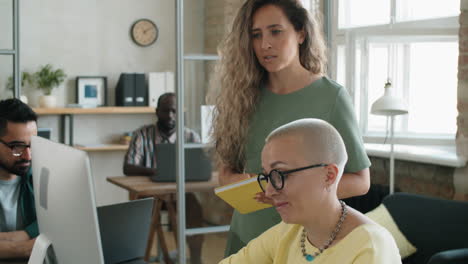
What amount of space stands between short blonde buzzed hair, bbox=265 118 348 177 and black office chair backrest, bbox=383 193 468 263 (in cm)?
213

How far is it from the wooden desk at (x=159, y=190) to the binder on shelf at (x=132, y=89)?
2131mm

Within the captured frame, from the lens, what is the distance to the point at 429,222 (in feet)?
11.5

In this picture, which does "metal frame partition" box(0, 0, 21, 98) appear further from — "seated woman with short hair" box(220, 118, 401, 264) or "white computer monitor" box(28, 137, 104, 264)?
"seated woman with short hair" box(220, 118, 401, 264)

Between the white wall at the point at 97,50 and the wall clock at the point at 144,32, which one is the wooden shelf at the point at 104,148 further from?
the wall clock at the point at 144,32

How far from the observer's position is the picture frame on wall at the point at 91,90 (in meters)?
6.85

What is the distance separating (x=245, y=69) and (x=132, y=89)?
4.91m

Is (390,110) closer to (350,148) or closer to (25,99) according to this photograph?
(350,148)

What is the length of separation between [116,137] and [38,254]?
561cm

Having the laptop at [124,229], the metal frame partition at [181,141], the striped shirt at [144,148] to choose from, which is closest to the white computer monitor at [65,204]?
the laptop at [124,229]

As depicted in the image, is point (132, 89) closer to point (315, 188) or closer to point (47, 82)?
point (47, 82)

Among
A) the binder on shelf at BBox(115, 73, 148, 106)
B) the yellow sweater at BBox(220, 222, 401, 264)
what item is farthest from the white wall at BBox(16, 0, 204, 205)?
the yellow sweater at BBox(220, 222, 401, 264)

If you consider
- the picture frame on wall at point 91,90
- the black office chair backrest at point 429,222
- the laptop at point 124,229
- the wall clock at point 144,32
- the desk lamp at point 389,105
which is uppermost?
the wall clock at point 144,32

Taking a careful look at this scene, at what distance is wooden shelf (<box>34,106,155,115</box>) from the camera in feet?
21.2

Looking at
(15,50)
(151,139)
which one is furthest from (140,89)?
(15,50)
